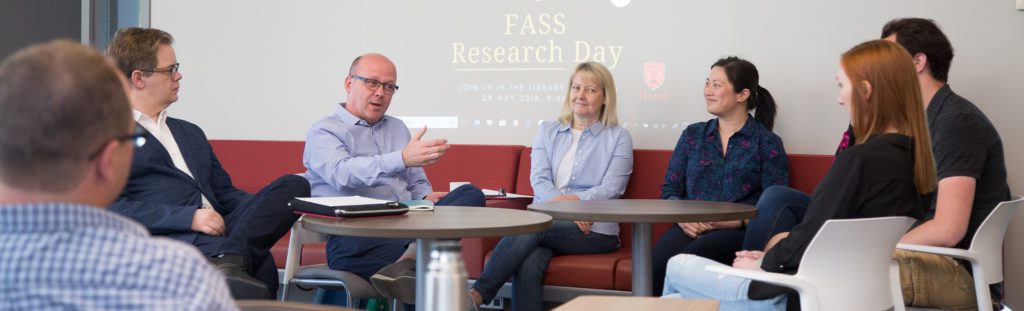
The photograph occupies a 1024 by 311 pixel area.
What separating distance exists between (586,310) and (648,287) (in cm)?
149

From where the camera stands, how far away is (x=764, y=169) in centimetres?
427

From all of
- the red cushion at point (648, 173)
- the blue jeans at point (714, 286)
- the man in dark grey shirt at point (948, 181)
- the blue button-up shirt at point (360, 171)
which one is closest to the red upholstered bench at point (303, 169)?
the blue button-up shirt at point (360, 171)

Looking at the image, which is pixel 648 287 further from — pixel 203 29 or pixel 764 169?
pixel 203 29

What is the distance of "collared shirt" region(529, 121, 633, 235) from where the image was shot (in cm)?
450

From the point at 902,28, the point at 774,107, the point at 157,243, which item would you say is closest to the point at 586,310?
the point at 157,243

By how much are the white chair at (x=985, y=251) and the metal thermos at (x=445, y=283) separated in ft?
5.89

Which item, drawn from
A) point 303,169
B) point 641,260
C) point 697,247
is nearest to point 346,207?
point 641,260

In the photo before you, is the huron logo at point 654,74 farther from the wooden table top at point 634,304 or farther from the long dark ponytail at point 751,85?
the wooden table top at point 634,304

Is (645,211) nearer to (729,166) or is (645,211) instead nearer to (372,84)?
(729,166)

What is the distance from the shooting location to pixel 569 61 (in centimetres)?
502

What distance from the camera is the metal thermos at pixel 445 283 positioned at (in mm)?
1489

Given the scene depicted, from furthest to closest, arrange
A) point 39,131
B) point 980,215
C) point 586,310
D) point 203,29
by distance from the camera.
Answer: point 203,29 < point 980,215 < point 586,310 < point 39,131

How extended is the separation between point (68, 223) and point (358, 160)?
2661 millimetres

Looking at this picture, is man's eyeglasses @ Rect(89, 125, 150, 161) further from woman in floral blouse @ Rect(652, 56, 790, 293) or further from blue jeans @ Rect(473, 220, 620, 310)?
woman in floral blouse @ Rect(652, 56, 790, 293)
